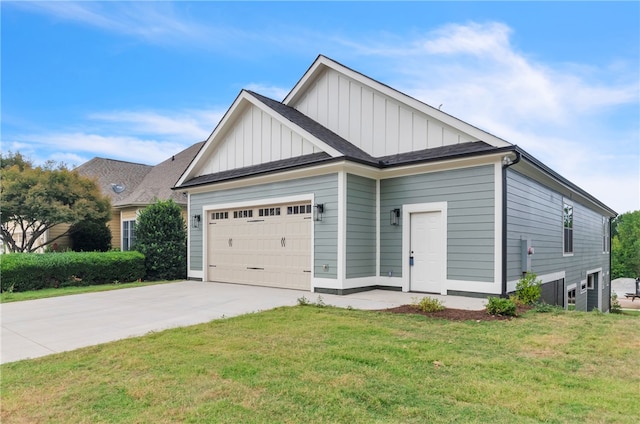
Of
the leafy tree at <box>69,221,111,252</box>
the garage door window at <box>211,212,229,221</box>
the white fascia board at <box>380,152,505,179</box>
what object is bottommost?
the leafy tree at <box>69,221,111,252</box>

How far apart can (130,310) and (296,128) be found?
229 inches

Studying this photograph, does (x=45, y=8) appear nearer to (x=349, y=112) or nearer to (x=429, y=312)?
(x=349, y=112)

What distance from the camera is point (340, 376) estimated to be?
145 inches

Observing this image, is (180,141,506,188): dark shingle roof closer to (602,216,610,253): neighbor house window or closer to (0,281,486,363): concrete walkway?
(0,281,486,363): concrete walkway

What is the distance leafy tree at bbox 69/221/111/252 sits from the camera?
18.6m

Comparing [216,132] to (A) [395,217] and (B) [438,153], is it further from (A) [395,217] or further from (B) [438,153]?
(B) [438,153]

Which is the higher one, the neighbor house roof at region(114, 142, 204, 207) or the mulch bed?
the neighbor house roof at region(114, 142, 204, 207)

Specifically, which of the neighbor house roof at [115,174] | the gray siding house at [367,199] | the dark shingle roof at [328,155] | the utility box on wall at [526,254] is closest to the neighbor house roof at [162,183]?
the neighbor house roof at [115,174]

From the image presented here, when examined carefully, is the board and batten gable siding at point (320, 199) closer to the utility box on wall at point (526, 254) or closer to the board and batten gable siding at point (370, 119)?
the board and batten gable siding at point (370, 119)

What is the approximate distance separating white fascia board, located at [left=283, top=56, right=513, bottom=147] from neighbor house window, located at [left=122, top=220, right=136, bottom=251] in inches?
430

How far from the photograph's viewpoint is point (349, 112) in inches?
445

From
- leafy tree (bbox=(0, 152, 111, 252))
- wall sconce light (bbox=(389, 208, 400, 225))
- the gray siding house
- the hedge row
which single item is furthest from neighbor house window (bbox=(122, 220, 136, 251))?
wall sconce light (bbox=(389, 208, 400, 225))

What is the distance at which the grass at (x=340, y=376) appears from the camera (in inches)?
118

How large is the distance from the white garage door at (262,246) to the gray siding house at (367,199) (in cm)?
4
